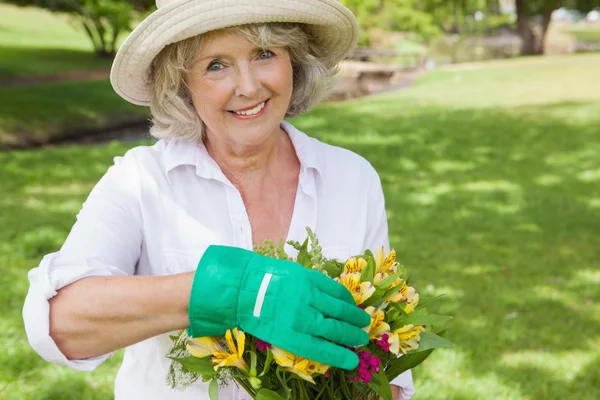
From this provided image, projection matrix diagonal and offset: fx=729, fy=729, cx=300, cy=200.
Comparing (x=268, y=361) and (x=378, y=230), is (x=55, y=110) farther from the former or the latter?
(x=268, y=361)

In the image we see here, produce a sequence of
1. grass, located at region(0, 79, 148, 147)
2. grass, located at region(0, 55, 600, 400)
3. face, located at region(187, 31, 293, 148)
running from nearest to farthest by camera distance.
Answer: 1. face, located at region(187, 31, 293, 148)
2. grass, located at region(0, 55, 600, 400)
3. grass, located at region(0, 79, 148, 147)

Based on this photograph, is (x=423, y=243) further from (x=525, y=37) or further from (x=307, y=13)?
(x=525, y=37)

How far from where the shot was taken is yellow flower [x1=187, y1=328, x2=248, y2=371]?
4.80 feet

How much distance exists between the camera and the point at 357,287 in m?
1.54

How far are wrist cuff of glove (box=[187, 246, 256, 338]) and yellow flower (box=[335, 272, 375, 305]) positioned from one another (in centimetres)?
21

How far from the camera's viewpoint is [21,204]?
7.17 m

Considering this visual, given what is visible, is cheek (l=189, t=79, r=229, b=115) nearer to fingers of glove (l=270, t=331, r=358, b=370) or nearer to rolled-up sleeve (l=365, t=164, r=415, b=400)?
rolled-up sleeve (l=365, t=164, r=415, b=400)

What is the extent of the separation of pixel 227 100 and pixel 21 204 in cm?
576

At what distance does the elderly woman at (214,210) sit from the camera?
1469 millimetres

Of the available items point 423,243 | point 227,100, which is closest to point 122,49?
point 227,100

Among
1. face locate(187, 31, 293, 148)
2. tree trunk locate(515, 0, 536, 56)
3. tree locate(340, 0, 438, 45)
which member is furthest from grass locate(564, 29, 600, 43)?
face locate(187, 31, 293, 148)

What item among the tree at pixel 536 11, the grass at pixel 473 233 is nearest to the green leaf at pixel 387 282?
the grass at pixel 473 233

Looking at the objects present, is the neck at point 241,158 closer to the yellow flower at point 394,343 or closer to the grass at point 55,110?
the yellow flower at point 394,343

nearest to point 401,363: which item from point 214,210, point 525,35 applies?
point 214,210
